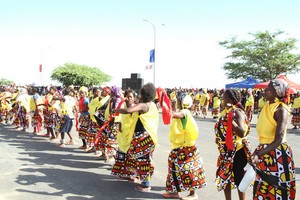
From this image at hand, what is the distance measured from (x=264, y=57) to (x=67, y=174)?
143 ft

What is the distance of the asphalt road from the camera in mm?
5328

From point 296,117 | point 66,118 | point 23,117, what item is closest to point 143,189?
point 66,118

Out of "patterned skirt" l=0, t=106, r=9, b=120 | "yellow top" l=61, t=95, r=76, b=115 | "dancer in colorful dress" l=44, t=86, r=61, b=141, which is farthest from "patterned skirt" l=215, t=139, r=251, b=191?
"patterned skirt" l=0, t=106, r=9, b=120

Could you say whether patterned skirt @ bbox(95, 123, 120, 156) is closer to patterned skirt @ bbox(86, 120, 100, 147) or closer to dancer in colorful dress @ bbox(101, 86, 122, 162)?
dancer in colorful dress @ bbox(101, 86, 122, 162)

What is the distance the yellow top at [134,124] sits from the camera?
5.46 metres

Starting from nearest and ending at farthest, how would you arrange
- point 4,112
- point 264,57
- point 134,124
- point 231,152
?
point 231,152 → point 134,124 → point 4,112 → point 264,57

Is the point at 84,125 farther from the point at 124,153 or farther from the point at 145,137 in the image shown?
the point at 145,137

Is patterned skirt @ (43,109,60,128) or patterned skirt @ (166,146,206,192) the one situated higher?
patterned skirt @ (43,109,60,128)

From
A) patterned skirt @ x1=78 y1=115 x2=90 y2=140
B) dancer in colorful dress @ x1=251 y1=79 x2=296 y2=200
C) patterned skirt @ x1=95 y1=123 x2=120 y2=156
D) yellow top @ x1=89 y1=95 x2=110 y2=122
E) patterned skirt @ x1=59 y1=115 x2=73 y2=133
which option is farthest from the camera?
patterned skirt @ x1=59 y1=115 x2=73 y2=133

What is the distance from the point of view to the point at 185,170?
4.95m

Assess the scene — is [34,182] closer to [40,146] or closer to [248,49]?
[40,146]

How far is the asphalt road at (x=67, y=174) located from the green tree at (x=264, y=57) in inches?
1491

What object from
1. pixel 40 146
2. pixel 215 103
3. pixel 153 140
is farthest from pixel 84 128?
pixel 215 103

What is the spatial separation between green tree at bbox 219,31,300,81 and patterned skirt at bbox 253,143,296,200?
4414cm
